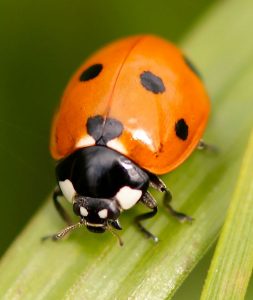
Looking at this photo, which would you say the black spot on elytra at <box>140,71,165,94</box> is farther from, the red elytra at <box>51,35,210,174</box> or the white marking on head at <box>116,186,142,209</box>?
the white marking on head at <box>116,186,142,209</box>

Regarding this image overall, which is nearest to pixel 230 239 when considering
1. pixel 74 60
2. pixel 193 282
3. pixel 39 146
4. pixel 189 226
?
pixel 189 226

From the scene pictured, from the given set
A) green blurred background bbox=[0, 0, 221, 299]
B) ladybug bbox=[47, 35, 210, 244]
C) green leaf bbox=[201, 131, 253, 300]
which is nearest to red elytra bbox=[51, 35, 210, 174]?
ladybug bbox=[47, 35, 210, 244]

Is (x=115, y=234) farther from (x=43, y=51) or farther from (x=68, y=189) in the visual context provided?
(x=43, y=51)

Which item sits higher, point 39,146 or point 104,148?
point 104,148

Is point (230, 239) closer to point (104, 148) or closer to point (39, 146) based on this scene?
point (104, 148)

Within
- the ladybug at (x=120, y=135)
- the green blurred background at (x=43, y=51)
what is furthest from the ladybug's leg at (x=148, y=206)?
the green blurred background at (x=43, y=51)

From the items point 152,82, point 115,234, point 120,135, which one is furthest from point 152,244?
point 152,82

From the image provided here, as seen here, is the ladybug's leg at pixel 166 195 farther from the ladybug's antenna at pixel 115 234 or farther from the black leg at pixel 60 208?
the black leg at pixel 60 208
